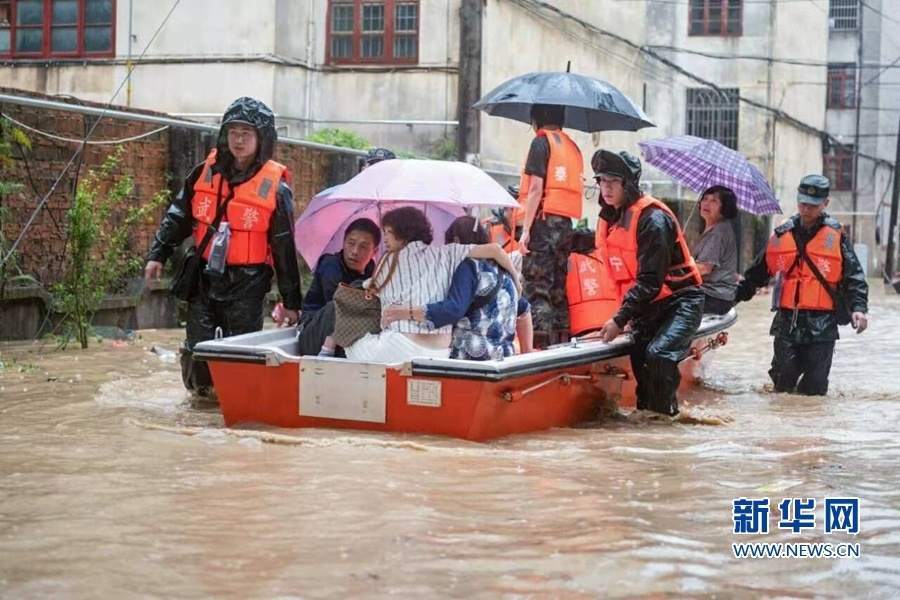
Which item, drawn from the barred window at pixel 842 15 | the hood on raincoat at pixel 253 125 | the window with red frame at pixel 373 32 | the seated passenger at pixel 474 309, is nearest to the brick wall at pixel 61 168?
the hood on raincoat at pixel 253 125

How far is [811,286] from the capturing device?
9836 mm

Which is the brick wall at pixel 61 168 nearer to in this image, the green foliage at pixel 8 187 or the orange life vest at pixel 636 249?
the green foliage at pixel 8 187

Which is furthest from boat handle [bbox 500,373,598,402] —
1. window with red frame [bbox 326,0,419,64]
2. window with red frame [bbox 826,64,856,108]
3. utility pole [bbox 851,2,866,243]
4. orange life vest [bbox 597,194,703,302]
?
window with red frame [bbox 826,64,856,108]

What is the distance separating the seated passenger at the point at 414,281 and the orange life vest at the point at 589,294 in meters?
1.72

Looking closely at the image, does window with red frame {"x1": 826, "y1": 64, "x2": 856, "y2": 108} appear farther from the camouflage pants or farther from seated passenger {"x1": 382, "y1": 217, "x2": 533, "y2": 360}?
seated passenger {"x1": 382, "y1": 217, "x2": 533, "y2": 360}

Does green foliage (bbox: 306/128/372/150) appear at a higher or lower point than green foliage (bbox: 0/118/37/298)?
higher

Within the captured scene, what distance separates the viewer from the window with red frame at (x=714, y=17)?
35969 mm

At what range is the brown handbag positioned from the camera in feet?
25.6

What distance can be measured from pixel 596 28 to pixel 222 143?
19.1 m

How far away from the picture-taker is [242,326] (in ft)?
28.4

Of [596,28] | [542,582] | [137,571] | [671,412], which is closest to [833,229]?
[671,412]

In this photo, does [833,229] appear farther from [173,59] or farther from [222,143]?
[173,59]

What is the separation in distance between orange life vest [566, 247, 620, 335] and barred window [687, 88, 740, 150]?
86.5 ft

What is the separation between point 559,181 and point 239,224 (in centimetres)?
236
